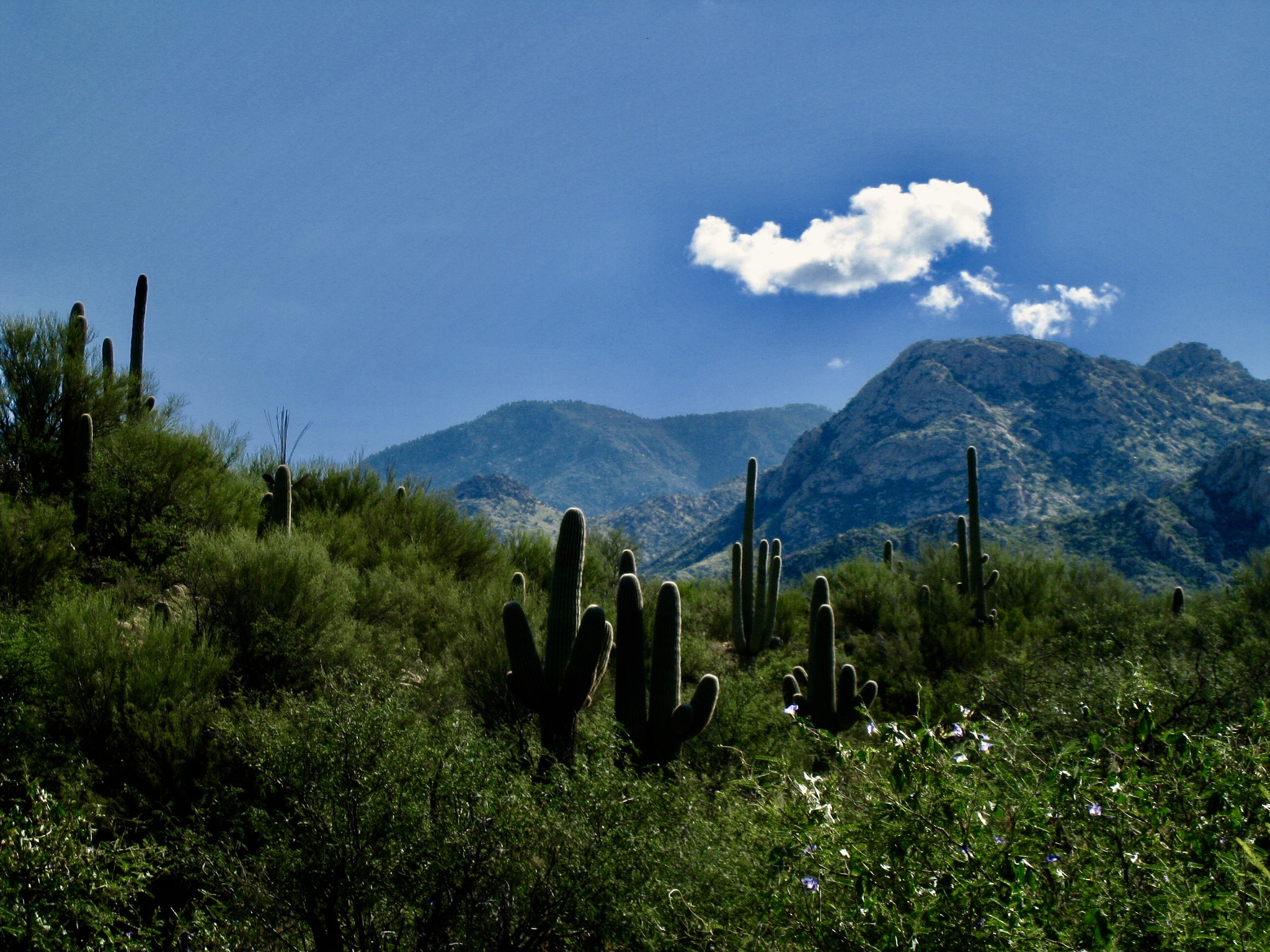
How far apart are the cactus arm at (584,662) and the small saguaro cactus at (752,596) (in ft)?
24.3

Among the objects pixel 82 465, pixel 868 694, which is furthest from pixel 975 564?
pixel 82 465

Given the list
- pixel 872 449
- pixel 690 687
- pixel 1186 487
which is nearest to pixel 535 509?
pixel 872 449

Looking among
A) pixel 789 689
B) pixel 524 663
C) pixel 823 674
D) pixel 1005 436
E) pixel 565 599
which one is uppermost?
Result: pixel 1005 436

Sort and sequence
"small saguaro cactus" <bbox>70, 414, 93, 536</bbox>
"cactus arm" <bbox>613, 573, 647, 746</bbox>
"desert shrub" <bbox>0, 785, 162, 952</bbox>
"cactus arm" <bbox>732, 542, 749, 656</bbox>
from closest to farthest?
"desert shrub" <bbox>0, 785, 162, 952</bbox> → "cactus arm" <bbox>613, 573, 647, 746</bbox> → "small saguaro cactus" <bbox>70, 414, 93, 536</bbox> → "cactus arm" <bbox>732, 542, 749, 656</bbox>

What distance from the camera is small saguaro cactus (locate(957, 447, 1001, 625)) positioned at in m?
17.3

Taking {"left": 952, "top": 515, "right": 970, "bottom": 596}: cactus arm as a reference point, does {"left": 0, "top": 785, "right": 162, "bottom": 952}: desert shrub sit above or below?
below

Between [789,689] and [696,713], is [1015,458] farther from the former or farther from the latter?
[696,713]

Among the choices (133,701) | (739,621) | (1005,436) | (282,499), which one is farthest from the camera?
(1005,436)

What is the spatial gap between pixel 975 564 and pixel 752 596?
19.9 feet

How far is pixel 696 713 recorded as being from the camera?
7898mm

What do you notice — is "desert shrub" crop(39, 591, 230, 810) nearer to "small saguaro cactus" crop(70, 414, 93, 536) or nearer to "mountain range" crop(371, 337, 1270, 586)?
"small saguaro cactus" crop(70, 414, 93, 536)

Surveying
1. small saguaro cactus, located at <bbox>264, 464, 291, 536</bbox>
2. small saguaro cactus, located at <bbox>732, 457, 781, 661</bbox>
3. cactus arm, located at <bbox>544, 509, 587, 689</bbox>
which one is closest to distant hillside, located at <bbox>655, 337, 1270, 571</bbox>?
small saguaro cactus, located at <bbox>732, 457, 781, 661</bbox>

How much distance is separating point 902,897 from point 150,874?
479 cm

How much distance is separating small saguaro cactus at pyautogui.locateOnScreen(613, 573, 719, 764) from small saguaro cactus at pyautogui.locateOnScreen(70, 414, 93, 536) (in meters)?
7.99
